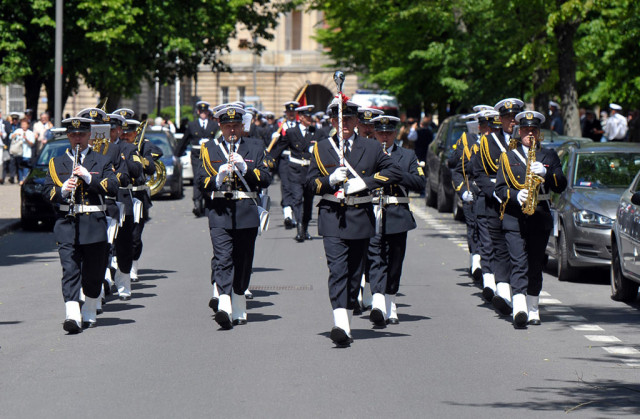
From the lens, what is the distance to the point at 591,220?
14906 millimetres

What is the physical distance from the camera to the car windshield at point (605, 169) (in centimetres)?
1589

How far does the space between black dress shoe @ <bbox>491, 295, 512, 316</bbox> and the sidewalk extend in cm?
1187

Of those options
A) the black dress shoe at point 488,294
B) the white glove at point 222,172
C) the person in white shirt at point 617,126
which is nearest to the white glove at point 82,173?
the white glove at point 222,172

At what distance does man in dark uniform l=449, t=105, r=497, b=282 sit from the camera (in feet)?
45.8

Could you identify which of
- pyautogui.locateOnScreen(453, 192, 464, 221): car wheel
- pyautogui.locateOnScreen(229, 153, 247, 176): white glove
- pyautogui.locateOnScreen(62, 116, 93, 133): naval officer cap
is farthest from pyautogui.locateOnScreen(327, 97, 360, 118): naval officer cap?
pyautogui.locateOnScreen(453, 192, 464, 221): car wheel

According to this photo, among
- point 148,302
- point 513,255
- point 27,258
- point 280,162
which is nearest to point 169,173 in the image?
point 280,162

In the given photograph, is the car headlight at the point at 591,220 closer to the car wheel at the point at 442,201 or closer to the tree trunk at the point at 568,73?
the car wheel at the point at 442,201

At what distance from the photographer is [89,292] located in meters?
11.2

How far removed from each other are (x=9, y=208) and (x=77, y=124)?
16.4 m

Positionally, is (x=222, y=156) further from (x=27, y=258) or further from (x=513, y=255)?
(x=27, y=258)

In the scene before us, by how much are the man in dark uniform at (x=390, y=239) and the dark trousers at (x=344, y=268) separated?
812mm

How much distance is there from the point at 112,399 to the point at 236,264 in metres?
3.47

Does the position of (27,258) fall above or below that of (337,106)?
below

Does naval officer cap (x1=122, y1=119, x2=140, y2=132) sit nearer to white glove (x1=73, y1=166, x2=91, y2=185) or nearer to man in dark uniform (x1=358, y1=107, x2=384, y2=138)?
man in dark uniform (x1=358, y1=107, x2=384, y2=138)
